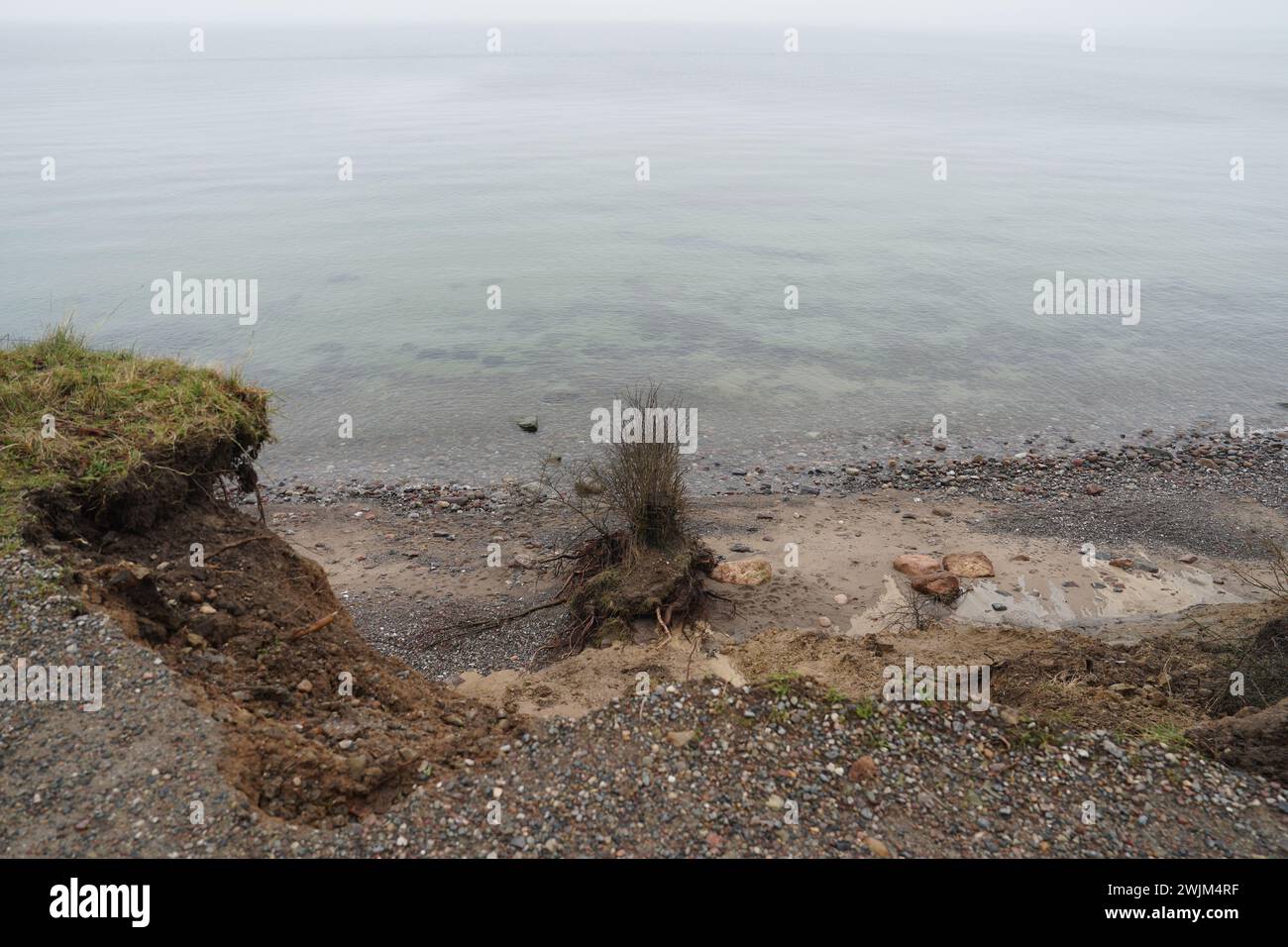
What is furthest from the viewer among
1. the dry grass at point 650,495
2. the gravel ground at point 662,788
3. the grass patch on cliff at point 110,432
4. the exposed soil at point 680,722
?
the dry grass at point 650,495

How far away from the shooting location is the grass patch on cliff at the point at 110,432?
312 inches

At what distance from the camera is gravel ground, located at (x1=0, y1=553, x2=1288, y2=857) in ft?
18.9

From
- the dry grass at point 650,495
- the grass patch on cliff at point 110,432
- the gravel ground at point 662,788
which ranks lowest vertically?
the gravel ground at point 662,788

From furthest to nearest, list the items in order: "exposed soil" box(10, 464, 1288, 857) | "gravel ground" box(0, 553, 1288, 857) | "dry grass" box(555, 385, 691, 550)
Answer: "dry grass" box(555, 385, 691, 550), "exposed soil" box(10, 464, 1288, 857), "gravel ground" box(0, 553, 1288, 857)

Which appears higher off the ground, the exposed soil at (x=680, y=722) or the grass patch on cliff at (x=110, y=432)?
the grass patch on cliff at (x=110, y=432)

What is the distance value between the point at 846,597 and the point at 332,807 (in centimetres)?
731

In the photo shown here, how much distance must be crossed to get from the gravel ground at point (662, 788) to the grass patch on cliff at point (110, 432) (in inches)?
36.0

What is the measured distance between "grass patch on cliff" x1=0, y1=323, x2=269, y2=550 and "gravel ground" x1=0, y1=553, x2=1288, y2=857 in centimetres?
92

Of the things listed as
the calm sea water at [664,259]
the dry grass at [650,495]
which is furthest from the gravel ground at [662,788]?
the calm sea water at [664,259]

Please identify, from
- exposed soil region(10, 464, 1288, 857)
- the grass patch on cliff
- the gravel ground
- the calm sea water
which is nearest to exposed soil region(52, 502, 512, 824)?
exposed soil region(10, 464, 1288, 857)

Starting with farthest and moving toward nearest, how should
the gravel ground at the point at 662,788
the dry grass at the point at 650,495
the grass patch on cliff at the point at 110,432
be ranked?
the dry grass at the point at 650,495, the grass patch on cliff at the point at 110,432, the gravel ground at the point at 662,788

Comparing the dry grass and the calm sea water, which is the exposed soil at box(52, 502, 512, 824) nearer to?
the dry grass

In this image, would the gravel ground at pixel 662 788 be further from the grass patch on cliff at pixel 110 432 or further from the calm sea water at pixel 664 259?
the calm sea water at pixel 664 259
